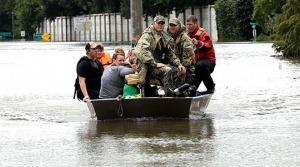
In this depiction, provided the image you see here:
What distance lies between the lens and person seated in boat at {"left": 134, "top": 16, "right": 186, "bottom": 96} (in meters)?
16.1

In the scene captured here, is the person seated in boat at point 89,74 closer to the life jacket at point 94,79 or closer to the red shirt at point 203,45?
the life jacket at point 94,79

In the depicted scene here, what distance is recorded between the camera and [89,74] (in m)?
17.0

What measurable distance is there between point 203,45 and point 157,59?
1151 millimetres

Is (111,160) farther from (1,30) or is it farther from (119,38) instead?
(1,30)

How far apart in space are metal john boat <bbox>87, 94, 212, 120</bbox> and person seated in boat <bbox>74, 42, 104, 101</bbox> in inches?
19.6

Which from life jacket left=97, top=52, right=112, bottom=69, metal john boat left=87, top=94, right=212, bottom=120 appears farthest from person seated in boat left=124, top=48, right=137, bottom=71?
life jacket left=97, top=52, right=112, bottom=69

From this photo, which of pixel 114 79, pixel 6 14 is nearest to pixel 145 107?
pixel 114 79

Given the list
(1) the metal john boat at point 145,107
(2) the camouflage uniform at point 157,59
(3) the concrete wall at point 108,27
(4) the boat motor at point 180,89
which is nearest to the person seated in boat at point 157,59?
(2) the camouflage uniform at point 157,59

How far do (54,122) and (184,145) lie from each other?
14.4 ft

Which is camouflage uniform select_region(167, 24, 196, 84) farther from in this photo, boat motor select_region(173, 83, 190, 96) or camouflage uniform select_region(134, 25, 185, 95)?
boat motor select_region(173, 83, 190, 96)

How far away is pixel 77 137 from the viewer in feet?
45.8

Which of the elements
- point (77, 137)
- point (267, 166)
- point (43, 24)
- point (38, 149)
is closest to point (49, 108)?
point (77, 137)

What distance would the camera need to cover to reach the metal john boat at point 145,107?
15781 mm

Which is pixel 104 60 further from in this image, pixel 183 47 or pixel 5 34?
pixel 5 34
